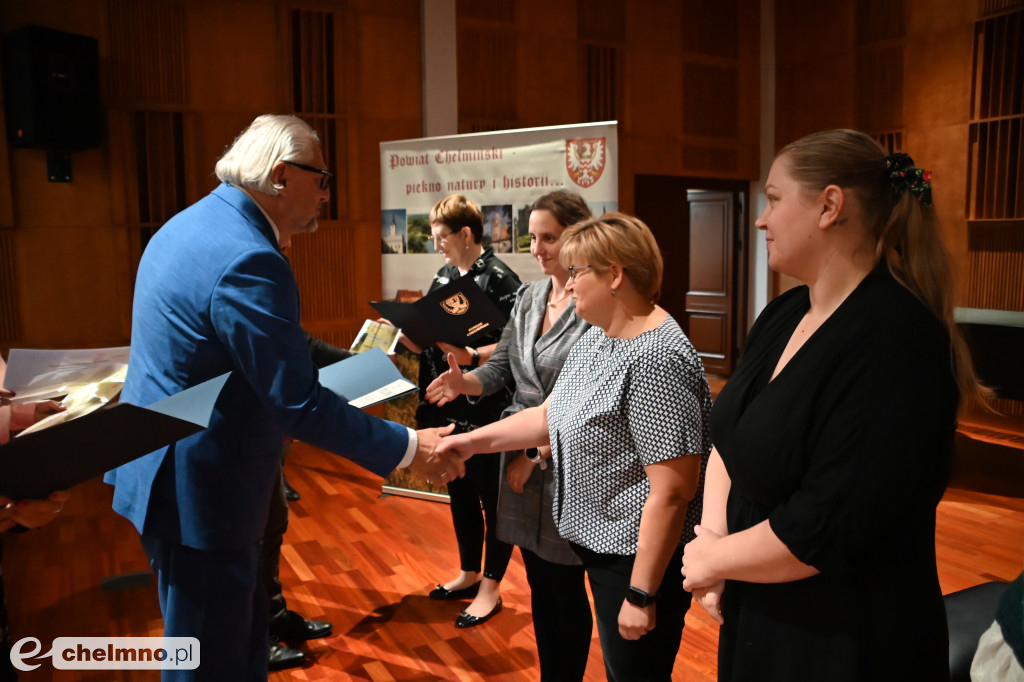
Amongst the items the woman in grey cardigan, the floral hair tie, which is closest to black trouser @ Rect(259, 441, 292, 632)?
the woman in grey cardigan

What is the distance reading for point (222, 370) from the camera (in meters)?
1.69

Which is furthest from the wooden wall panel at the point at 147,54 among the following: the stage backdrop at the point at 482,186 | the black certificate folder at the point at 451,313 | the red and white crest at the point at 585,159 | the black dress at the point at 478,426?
the black certificate folder at the point at 451,313

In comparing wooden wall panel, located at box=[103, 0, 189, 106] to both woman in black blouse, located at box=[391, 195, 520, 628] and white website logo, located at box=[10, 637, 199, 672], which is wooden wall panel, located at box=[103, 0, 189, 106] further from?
white website logo, located at box=[10, 637, 199, 672]

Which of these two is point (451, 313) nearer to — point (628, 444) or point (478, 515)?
point (478, 515)

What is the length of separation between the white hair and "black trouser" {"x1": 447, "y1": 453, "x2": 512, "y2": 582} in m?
1.58

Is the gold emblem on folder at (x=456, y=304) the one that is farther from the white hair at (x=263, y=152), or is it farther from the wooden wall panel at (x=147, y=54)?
the wooden wall panel at (x=147, y=54)

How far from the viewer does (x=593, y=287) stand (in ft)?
5.69

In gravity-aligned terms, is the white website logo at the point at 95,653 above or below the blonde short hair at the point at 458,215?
below

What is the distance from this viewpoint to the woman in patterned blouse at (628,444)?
1535 millimetres

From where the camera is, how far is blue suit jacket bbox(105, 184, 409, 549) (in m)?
1.63

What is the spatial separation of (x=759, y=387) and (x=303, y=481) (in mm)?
4365

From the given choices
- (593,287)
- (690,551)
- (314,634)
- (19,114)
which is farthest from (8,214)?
(690,551)

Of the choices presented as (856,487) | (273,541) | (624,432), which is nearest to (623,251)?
(624,432)

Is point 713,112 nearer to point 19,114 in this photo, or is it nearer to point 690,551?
point 19,114
